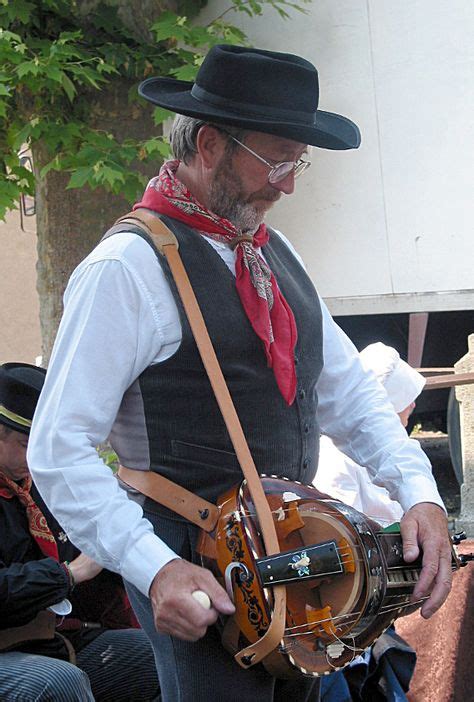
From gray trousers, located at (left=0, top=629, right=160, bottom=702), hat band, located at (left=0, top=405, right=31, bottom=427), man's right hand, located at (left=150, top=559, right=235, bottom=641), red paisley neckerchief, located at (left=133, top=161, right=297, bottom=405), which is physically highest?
red paisley neckerchief, located at (left=133, top=161, right=297, bottom=405)

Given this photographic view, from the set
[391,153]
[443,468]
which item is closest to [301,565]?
[391,153]

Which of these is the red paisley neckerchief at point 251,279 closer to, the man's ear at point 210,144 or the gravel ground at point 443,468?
the man's ear at point 210,144

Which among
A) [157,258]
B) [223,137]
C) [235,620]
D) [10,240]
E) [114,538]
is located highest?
[223,137]

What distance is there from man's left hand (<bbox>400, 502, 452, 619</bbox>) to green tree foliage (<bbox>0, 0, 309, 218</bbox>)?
289 centimetres

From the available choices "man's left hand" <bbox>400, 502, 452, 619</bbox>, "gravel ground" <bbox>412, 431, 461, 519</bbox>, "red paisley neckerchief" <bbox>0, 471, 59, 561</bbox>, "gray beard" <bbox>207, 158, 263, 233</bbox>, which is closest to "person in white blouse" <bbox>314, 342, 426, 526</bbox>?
"red paisley neckerchief" <bbox>0, 471, 59, 561</bbox>

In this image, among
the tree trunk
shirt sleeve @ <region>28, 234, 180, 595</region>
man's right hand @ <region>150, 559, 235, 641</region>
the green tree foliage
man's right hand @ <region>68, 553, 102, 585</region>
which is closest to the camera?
man's right hand @ <region>150, 559, 235, 641</region>

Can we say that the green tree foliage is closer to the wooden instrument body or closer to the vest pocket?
the vest pocket

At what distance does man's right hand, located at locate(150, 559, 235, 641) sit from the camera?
1.68 m

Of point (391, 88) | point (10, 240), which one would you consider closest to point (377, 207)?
point (391, 88)

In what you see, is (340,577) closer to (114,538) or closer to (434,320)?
(114,538)

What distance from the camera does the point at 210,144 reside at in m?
2.10

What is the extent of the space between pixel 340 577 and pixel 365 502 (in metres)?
1.78

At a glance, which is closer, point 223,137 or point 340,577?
point 340,577

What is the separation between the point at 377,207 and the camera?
17.2 feet
